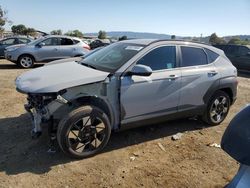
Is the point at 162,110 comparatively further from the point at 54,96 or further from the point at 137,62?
the point at 54,96

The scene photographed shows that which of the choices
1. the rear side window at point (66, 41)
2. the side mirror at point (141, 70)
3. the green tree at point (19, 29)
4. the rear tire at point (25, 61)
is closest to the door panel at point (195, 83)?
the side mirror at point (141, 70)

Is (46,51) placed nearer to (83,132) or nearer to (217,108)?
(217,108)

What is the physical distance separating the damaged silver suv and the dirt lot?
342 millimetres

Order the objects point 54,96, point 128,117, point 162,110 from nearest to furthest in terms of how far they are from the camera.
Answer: point 54,96, point 128,117, point 162,110

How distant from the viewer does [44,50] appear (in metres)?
13.6

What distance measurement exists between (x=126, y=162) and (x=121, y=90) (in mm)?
1085

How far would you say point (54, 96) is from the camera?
164 inches

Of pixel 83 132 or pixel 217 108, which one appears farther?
pixel 217 108

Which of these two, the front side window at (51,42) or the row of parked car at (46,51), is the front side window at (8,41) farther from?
the front side window at (51,42)

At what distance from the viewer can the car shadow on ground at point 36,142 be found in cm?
424

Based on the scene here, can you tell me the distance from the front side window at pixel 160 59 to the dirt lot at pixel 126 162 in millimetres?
1310

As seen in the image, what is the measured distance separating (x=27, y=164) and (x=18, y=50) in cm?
1004

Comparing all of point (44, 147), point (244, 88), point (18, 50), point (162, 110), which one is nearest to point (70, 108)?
point (44, 147)

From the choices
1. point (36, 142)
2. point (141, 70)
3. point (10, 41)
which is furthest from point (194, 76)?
point (10, 41)
